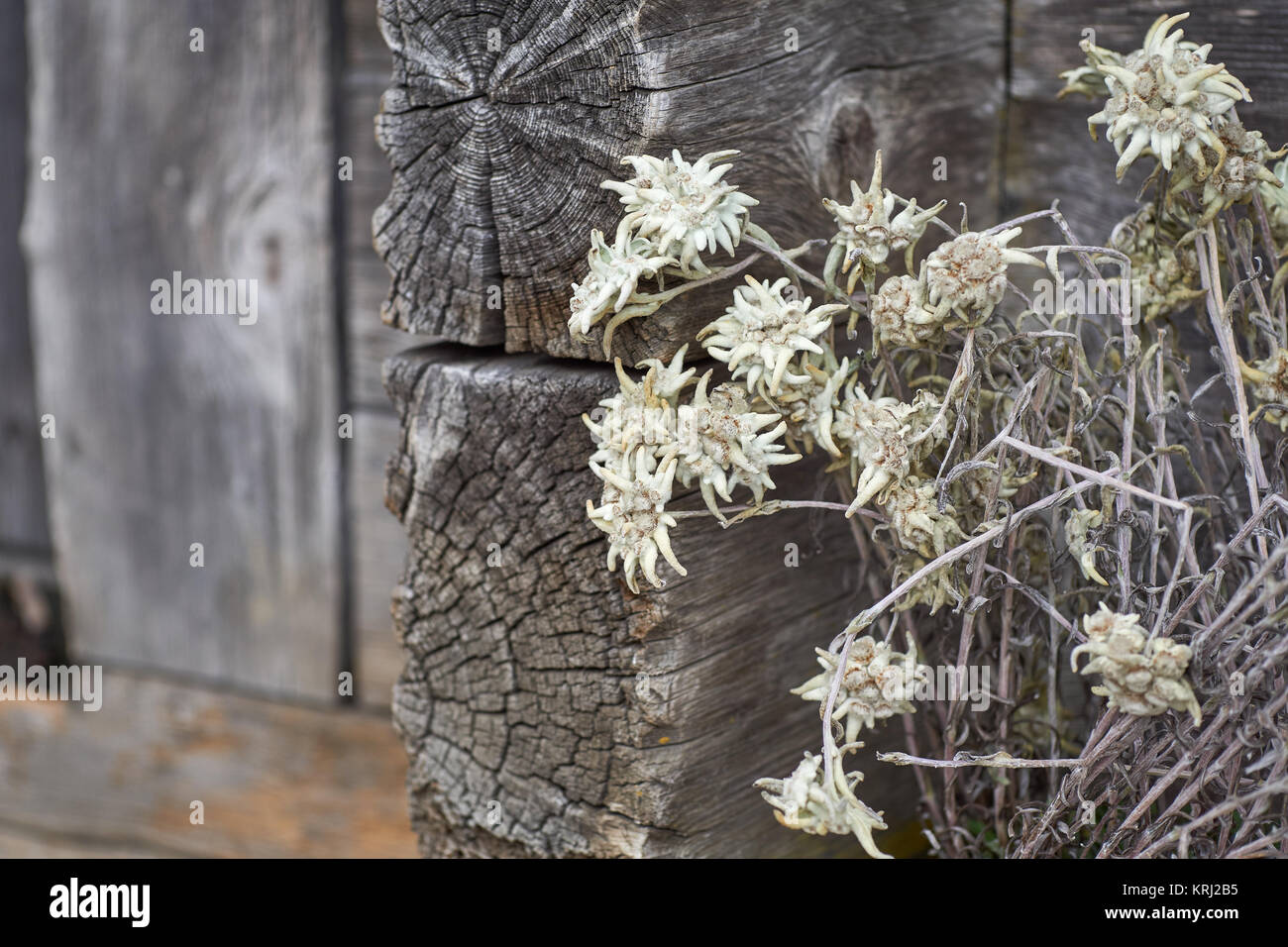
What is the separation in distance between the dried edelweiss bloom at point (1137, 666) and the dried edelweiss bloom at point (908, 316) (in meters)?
0.23

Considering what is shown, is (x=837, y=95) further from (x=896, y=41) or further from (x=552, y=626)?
(x=552, y=626)

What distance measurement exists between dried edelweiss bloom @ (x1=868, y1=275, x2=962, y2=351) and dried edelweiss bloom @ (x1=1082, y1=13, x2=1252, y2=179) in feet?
0.57

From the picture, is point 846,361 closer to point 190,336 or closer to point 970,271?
point 970,271

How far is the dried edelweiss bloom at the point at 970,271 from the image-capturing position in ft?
2.64

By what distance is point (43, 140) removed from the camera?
1.91 meters

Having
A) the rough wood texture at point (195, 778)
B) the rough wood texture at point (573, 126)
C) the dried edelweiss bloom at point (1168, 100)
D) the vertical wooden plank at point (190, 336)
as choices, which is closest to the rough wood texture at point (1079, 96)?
the rough wood texture at point (573, 126)

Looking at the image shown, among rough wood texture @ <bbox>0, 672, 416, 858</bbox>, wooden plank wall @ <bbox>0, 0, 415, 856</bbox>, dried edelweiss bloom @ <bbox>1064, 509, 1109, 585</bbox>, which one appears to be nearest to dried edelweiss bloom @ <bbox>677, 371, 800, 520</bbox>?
dried edelweiss bloom @ <bbox>1064, 509, 1109, 585</bbox>

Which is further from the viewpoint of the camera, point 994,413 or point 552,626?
point 552,626

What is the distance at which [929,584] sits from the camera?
2.87 feet

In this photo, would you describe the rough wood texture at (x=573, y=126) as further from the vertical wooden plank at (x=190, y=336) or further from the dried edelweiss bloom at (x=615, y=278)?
the vertical wooden plank at (x=190, y=336)

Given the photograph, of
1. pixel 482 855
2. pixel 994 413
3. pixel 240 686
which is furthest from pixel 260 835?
pixel 994 413

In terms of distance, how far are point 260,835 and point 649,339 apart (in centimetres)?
152

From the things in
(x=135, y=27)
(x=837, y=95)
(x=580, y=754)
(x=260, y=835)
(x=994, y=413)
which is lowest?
(x=260, y=835)

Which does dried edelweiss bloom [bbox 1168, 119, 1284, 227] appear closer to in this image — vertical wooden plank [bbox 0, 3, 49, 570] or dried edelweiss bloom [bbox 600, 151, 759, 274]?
dried edelweiss bloom [bbox 600, 151, 759, 274]
